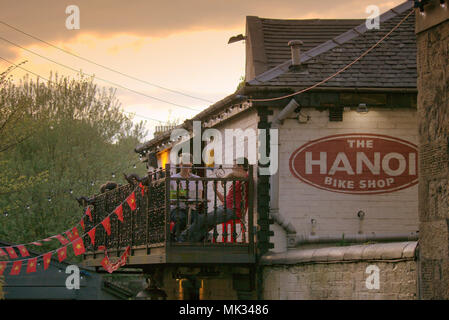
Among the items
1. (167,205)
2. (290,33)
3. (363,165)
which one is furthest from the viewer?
(290,33)

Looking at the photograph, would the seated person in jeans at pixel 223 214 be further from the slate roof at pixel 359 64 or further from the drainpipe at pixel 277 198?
the slate roof at pixel 359 64

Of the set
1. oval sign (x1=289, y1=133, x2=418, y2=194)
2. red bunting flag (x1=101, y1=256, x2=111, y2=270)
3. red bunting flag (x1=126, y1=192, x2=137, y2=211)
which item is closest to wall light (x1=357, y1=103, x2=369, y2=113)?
oval sign (x1=289, y1=133, x2=418, y2=194)

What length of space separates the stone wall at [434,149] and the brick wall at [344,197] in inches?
256

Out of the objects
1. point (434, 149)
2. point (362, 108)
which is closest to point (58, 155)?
point (362, 108)

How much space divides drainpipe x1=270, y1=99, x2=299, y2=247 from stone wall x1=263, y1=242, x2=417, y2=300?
757 mm

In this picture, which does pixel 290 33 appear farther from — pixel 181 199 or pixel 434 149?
pixel 434 149

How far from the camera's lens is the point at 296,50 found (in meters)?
18.0

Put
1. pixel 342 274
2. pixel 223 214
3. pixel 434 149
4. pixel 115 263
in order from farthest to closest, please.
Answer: pixel 115 263, pixel 223 214, pixel 342 274, pixel 434 149

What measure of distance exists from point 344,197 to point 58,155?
78.8ft

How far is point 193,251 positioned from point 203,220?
25.1 inches

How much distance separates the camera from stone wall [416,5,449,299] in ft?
35.3
